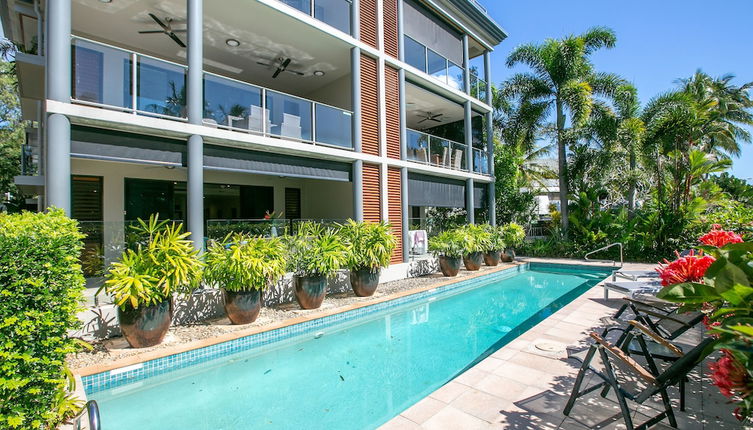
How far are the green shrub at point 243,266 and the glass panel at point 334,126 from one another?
3.66m

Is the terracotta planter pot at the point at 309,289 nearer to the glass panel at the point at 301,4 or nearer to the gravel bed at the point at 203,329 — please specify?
the gravel bed at the point at 203,329

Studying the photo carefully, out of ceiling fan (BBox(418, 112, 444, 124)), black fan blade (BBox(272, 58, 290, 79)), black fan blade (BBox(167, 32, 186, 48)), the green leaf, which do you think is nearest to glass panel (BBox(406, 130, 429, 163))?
ceiling fan (BBox(418, 112, 444, 124))

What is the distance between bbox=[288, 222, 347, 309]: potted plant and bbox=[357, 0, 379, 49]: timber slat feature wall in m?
6.38

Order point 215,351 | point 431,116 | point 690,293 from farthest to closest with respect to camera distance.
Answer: point 431,116 → point 215,351 → point 690,293

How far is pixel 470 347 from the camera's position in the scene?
5801 millimetres

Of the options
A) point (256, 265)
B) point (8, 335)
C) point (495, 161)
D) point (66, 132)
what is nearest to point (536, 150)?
point (495, 161)

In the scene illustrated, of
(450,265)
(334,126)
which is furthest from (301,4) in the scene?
(450,265)

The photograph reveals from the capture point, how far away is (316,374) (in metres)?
4.84

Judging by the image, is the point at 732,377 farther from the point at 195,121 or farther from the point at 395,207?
the point at 395,207

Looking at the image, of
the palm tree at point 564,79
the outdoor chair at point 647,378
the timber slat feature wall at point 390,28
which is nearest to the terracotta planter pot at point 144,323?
the outdoor chair at point 647,378

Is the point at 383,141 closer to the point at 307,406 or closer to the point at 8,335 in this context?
the point at 307,406

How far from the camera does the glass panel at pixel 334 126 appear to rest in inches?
355

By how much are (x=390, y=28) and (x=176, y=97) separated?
→ 23.1 ft

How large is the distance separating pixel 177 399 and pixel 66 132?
436 cm
